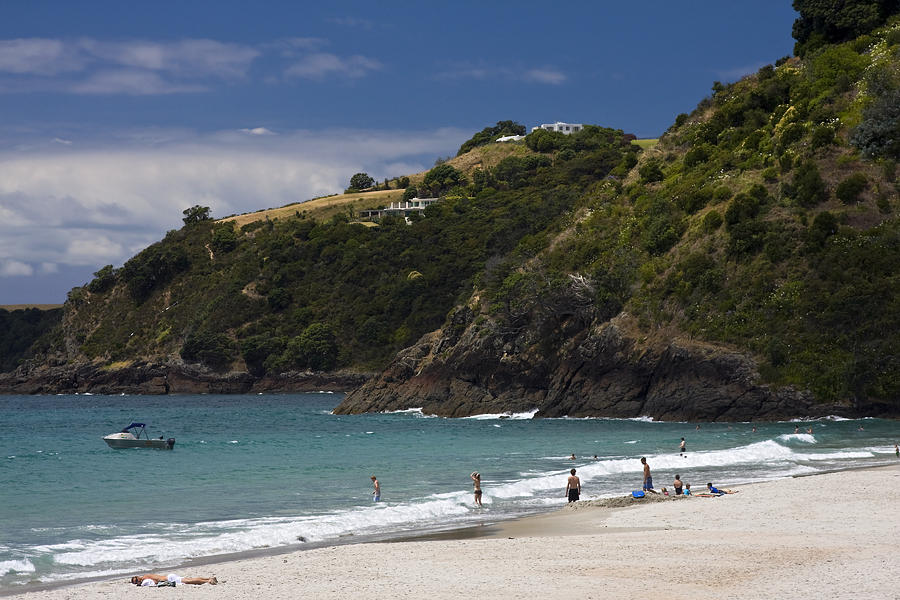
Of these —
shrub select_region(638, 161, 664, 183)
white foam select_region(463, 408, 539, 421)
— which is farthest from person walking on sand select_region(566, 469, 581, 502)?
shrub select_region(638, 161, 664, 183)

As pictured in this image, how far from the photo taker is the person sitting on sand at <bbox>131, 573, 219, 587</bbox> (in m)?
17.0

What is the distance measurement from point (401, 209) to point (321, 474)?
430 feet

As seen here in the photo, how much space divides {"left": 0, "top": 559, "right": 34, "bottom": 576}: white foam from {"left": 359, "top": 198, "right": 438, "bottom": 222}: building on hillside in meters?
144

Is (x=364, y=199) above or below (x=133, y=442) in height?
above

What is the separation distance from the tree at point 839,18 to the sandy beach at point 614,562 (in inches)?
2612

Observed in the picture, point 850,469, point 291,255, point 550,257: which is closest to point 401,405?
point 550,257

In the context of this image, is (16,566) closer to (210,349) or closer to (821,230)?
(821,230)

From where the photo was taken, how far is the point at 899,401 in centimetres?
5619

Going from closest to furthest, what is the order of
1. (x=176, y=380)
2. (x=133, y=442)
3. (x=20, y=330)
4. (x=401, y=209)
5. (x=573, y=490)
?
(x=573, y=490)
(x=133, y=442)
(x=176, y=380)
(x=401, y=209)
(x=20, y=330)

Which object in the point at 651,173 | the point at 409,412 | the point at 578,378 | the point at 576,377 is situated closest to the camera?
the point at 578,378

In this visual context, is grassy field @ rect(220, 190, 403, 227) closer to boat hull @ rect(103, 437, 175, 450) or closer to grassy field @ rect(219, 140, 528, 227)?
grassy field @ rect(219, 140, 528, 227)

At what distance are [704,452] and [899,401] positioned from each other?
20.7m

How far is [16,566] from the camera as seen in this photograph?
20.1m

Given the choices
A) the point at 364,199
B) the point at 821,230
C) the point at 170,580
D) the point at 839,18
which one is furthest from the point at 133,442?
the point at 364,199
